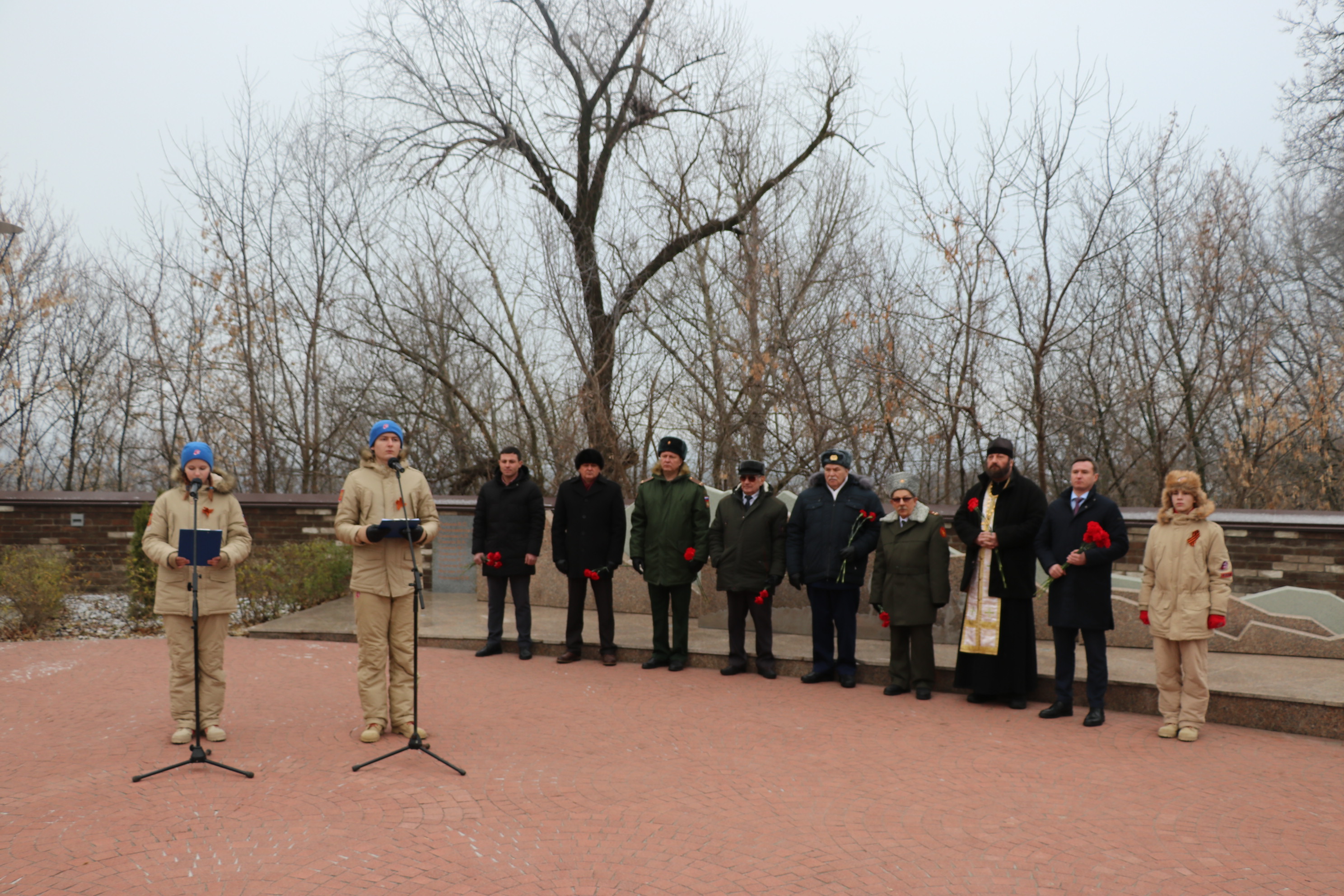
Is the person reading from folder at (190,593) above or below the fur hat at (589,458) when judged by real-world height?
below

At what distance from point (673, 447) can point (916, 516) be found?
2.30 m

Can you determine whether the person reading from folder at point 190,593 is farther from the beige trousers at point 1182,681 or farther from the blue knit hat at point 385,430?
the beige trousers at point 1182,681

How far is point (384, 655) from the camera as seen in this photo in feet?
19.6

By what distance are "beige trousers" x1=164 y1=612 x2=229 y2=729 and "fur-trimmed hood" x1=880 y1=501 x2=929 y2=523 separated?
4.93 metres

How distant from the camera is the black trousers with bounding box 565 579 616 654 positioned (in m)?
8.50

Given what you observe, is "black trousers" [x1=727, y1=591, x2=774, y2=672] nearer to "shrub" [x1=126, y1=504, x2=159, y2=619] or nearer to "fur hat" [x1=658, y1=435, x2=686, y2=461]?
"fur hat" [x1=658, y1=435, x2=686, y2=461]

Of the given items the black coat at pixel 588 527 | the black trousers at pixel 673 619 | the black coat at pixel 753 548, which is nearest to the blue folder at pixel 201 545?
the black coat at pixel 588 527

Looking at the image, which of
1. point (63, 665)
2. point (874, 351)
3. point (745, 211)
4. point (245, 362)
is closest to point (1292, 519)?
point (874, 351)

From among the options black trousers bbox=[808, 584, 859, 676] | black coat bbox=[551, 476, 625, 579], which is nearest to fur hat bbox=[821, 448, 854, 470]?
black trousers bbox=[808, 584, 859, 676]

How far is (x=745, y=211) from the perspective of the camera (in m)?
13.0

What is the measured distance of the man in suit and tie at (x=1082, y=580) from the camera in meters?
6.56

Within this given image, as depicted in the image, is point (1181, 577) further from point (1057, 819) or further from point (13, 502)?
point (13, 502)

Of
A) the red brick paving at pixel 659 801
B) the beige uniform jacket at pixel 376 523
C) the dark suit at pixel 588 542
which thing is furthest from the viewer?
the dark suit at pixel 588 542

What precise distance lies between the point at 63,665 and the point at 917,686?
734 centimetres
